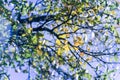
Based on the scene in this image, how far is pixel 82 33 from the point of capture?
13.1 meters

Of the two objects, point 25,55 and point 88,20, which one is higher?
point 88,20

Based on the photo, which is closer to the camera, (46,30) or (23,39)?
(23,39)

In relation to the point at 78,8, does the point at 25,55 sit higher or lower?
lower

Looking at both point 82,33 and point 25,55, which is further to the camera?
point 82,33

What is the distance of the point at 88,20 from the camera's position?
1312 cm

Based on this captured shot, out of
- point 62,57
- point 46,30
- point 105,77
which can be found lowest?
point 105,77

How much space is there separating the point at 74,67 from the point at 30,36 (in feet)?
9.75

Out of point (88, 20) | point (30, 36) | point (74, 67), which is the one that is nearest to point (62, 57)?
point (74, 67)

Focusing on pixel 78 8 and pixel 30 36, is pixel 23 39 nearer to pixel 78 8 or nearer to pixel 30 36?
pixel 30 36

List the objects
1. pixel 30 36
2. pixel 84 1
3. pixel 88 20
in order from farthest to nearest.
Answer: pixel 88 20, pixel 84 1, pixel 30 36

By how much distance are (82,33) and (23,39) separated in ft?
8.51

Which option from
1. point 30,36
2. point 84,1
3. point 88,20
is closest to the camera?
point 30,36

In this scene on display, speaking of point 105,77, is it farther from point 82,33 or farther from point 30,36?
point 30,36

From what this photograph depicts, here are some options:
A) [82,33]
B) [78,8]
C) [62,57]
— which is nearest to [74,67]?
[62,57]
